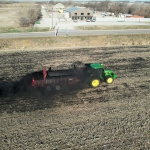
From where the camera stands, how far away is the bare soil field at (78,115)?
8.20 metres

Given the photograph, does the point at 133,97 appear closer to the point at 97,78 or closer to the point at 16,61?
the point at 97,78

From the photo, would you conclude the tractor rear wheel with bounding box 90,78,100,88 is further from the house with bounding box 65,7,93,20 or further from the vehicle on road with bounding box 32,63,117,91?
the house with bounding box 65,7,93,20

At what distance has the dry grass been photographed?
2547 cm

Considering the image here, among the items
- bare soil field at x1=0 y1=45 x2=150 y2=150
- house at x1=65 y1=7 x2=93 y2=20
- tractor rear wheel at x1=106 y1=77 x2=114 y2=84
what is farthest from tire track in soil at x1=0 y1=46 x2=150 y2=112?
house at x1=65 y1=7 x2=93 y2=20

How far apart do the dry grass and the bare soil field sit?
400 inches

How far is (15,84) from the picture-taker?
13070 millimetres

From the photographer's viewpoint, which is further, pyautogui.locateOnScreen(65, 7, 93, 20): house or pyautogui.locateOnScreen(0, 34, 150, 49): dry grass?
pyautogui.locateOnScreen(65, 7, 93, 20): house

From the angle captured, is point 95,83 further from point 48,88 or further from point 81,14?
point 81,14

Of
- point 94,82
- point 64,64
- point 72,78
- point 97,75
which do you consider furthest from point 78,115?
point 64,64

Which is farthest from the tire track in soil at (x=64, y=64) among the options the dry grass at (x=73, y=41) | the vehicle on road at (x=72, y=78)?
the dry grass at (x=73, y=41)

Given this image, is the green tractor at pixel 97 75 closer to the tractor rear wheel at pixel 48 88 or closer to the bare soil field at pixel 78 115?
the bare soil field at pixel 78 115

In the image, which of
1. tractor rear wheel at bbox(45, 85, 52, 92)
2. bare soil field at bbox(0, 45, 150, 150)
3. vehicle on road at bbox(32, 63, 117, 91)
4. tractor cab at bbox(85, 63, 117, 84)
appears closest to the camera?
bare soil field at bbox(0, 45, 150, 150)

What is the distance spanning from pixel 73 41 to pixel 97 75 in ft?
51.4

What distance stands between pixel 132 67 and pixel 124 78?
2887mm
